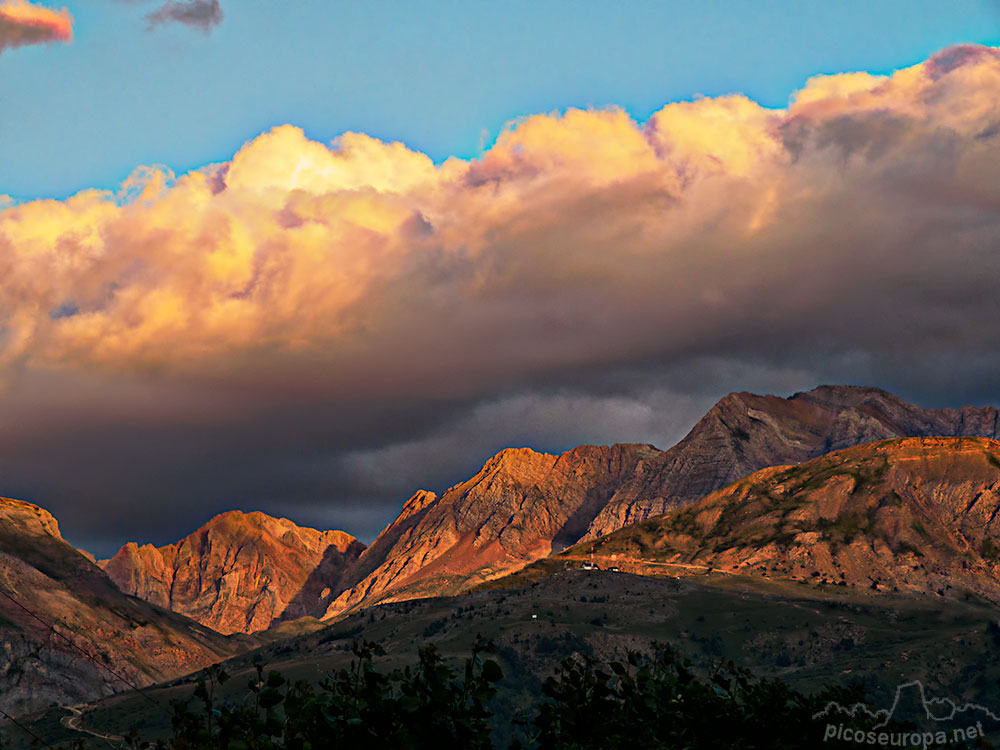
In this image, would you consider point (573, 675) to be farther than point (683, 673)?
No

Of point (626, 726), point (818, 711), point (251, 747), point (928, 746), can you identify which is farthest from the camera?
point (818, 711)

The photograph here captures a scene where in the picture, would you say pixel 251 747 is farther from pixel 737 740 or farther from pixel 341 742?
pixel 737 740

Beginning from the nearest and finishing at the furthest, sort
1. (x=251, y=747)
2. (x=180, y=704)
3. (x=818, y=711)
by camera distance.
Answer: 1. (x=251, y=747)
2. (x=180, y=704)
3. (x=818, y=711)

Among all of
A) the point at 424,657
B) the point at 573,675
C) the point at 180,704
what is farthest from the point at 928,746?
the point at 180,704

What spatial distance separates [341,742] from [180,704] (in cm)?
351

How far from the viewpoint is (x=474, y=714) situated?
19.9 m

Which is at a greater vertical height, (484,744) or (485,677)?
(485,677)

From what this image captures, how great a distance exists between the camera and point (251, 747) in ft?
58.1

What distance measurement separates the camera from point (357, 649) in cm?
1964

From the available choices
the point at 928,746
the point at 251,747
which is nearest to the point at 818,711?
the point at 928,746

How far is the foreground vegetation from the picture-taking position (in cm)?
1892

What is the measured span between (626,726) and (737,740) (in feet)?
9.67

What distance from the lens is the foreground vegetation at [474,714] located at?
1892cm

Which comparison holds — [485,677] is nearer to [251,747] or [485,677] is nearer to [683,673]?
[251,747]
